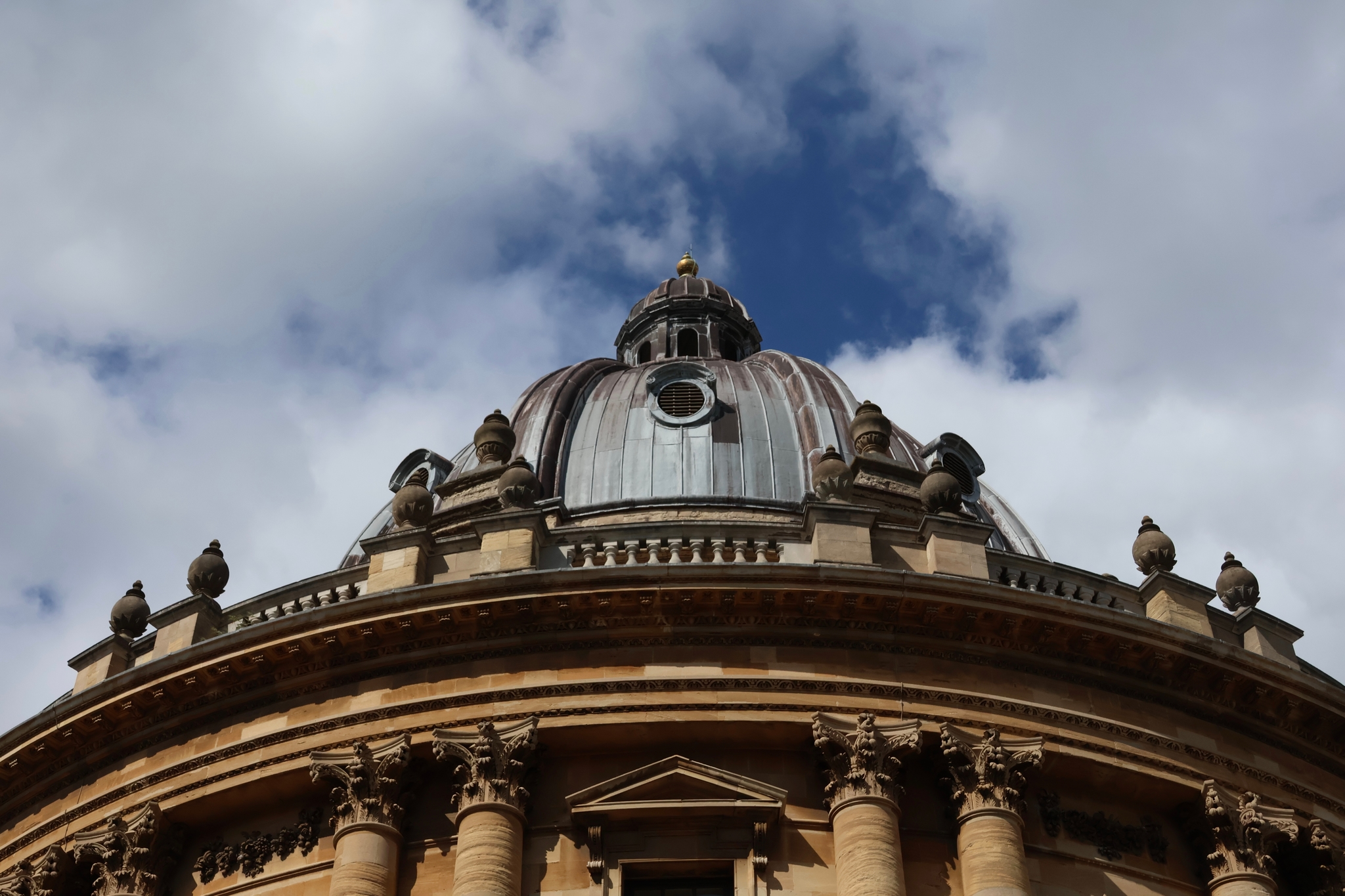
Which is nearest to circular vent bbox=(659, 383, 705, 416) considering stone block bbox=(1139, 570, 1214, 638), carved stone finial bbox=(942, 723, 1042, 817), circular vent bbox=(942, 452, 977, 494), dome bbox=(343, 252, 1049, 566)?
dome bbox=(343, 252, 1049, 566)

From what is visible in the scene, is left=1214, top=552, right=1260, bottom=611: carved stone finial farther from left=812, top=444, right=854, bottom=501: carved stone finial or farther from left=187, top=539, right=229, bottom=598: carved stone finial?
left=187, top=539, right=229, bottom=598: carved stone finial

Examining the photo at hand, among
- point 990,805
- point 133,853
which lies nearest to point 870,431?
point 990,805

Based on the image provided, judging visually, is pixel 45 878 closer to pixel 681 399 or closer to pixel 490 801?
pixel 490 801

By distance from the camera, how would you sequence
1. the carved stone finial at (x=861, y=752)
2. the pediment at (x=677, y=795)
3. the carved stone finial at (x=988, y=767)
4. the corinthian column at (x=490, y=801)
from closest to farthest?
1. the corinthian column at (x=490, y=801)
2. the pediment at (x=677, y=795)
3. the carved stone finial at (x=861, y=752)
4. the carved stone finial at (x=988, y=767)

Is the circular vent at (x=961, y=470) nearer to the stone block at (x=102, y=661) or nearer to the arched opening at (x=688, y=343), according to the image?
the arched opening at (x=688, y=343)

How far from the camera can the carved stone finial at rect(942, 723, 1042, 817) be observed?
22703 millimetres

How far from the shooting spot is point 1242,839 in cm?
2341

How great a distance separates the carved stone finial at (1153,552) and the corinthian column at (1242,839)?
425 cm

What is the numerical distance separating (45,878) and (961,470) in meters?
21.5

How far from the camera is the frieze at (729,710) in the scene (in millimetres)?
23453

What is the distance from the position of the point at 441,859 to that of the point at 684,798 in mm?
3238

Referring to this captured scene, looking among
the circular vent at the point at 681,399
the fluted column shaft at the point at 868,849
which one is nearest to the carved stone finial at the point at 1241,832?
the fluted column shaft at the point at 868,849

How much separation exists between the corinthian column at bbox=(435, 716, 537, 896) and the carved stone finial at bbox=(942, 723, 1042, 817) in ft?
18.1

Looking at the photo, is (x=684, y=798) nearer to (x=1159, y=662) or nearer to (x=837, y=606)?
(x=837, y=606)
